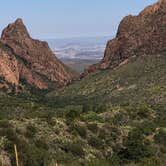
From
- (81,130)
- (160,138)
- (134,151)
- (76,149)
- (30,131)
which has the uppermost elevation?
(30,131)

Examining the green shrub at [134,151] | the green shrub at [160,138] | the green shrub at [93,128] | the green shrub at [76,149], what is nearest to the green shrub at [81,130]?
the green shrub at [93,128]

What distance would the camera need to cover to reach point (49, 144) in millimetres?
45469

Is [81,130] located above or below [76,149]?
above

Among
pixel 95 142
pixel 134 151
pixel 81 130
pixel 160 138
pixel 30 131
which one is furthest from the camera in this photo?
pixel 160 138

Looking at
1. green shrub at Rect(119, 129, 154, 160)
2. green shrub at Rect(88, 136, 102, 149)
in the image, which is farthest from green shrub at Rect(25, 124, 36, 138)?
green shrub at Rect(119, 129, 154, 160)

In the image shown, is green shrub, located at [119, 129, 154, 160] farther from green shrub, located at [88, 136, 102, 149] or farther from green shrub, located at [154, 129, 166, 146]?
green shrub, located at [154, 129, 166, 146]

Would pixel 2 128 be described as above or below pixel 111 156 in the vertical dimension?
above

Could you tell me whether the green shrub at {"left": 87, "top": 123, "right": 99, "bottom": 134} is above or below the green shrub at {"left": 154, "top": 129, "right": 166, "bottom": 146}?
above

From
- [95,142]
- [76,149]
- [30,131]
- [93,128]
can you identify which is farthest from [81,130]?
[30,131]

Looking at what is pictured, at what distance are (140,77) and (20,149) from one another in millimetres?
162913

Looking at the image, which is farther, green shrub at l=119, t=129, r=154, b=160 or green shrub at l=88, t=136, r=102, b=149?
green shrub at l=88, t=136, r=102, b=149

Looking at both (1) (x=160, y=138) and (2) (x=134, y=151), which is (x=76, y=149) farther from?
(1) (x=160, y=138)

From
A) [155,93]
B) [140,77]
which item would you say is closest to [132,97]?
[155,93]

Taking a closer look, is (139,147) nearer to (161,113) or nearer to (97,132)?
Answer: (97,132)
